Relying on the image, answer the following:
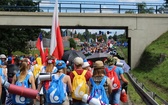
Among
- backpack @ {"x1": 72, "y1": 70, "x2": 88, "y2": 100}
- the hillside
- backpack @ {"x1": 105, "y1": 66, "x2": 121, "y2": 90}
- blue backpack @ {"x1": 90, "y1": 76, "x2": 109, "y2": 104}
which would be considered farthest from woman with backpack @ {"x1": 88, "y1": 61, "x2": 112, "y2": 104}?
the hillside

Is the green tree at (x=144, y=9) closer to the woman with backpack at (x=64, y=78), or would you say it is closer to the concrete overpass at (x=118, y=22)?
the concrete overpass at (x=118, y=22)

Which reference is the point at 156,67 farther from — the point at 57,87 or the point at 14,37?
the point at 14,37

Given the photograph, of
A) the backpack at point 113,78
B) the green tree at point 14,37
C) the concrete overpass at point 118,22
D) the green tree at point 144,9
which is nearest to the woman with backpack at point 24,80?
the backpack at point 113,78

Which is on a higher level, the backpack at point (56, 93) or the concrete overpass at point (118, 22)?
the concrete overpass at point (118, 22)

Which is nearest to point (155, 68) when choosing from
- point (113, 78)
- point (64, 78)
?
point (113, 78)

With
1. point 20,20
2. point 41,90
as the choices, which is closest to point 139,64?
point 20,20

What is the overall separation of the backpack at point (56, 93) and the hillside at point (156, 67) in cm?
933

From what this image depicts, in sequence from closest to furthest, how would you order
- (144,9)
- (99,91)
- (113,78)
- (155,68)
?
1. (99,91)
2. (113,78)
3. (155,68)
4. (144,9)

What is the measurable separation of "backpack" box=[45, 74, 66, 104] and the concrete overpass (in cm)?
2523

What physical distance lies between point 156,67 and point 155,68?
0.14 meters

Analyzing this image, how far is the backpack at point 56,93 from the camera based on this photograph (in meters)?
7.43

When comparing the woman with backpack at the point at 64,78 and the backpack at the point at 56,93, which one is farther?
the woman with backpack at the point at 64,78

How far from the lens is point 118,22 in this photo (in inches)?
1305

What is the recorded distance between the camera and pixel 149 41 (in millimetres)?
33719
